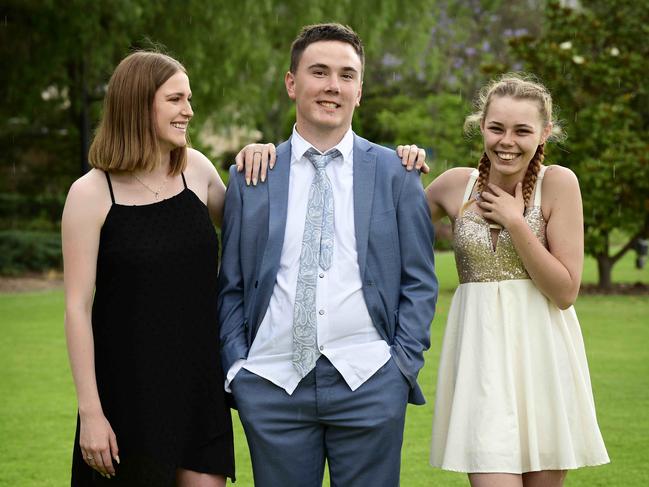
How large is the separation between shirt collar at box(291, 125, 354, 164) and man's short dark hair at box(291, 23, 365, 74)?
0.27 m

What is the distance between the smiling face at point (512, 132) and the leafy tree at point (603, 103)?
1345 centimetres

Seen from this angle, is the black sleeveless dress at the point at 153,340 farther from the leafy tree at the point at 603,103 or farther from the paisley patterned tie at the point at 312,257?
the leafy tree at the point at 603,103

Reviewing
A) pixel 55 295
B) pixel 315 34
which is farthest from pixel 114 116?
pixel 55 295

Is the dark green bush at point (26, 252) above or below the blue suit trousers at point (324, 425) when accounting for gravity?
below

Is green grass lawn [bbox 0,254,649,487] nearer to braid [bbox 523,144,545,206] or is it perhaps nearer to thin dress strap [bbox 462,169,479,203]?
thin dress strap [bbox 462,169,479,203]

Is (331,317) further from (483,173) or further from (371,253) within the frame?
(483,173)

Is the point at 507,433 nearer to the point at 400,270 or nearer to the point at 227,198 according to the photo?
the point at 400,270

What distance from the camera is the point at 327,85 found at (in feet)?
13.5

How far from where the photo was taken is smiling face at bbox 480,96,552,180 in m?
4.29

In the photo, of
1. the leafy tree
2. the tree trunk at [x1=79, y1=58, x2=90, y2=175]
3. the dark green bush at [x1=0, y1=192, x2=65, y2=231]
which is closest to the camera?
the leafy tree

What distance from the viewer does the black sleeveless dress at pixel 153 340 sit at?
403 cm

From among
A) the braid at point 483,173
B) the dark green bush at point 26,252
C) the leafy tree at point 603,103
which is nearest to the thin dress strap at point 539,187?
the braid at point 483,173

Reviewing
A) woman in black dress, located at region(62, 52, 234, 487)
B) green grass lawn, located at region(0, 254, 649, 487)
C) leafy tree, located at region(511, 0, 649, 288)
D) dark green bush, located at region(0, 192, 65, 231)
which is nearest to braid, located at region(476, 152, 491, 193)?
woman in black dress, located at region(62, 52, 234, 487)

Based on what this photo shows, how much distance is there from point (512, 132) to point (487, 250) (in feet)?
1.55
